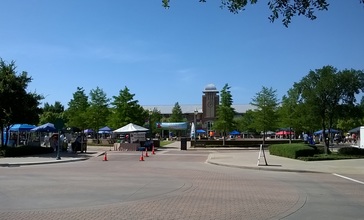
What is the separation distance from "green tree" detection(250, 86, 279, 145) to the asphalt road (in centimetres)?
3716

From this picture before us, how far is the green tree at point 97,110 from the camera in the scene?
197ft

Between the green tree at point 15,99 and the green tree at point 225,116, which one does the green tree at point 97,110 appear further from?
the green tree at point 15,99

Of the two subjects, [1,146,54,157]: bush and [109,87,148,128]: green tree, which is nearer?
[1,146,54,157]: bush

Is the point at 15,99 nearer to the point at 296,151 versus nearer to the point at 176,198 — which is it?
the point at 296,151

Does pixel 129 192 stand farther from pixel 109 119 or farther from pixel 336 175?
pixel 109 119

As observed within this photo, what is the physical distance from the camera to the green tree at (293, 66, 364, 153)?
30.0m

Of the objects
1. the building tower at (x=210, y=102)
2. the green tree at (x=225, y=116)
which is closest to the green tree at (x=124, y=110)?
the green tree at (x=225, y=116)

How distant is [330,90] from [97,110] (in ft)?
127

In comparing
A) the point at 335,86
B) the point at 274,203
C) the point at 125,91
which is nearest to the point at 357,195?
the point at 274,203

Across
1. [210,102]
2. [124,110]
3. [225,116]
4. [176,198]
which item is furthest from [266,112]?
[210,102]

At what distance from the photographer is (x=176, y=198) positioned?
11.4m

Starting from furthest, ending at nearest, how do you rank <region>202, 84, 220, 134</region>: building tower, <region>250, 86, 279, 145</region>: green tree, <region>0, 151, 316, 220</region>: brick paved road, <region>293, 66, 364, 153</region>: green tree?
<region>202, 84, 220, 134</region>: building tower → <region>250, 86, 279, 145</region>: green tree → <region>293, 66, 364, 153</region>: green tree → <region>0, 151, 316, 220</region>: brick paved road

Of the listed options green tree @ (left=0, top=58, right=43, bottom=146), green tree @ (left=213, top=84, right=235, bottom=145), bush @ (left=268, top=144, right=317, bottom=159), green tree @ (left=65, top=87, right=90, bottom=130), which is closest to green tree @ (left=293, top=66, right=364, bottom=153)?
bush @ (left=268, top=144, right=317, bottom=159)

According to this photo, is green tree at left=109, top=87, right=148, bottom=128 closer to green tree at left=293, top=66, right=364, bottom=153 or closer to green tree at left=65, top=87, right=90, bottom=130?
green tree at left=65, top=87, right=90, bottom=130
